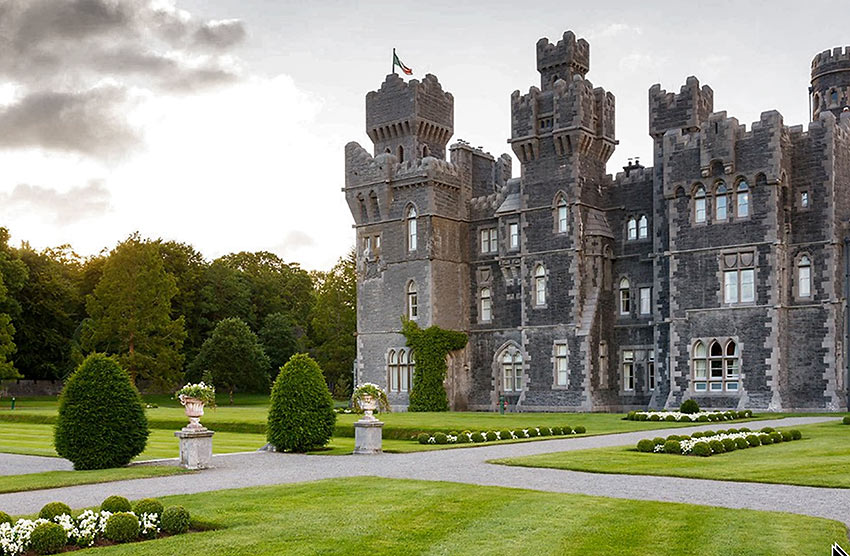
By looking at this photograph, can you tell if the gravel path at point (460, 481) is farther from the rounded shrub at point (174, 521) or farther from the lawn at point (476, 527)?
the rounded shrub at point (174, 521)

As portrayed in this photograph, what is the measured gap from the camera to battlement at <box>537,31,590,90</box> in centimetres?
4931

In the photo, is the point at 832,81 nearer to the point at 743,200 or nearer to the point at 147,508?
the point at 743,200

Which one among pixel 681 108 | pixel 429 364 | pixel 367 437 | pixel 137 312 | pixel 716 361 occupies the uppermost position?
pixel 681 108

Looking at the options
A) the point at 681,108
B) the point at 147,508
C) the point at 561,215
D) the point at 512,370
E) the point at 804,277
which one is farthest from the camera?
the point at 512,370

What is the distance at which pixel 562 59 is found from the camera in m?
49.4

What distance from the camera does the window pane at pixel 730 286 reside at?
4116 centimetres

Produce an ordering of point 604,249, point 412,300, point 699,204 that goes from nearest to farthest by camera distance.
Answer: point 699,204, point 604,249, point 412,300

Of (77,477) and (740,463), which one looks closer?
(77,477)

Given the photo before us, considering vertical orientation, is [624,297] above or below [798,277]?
below

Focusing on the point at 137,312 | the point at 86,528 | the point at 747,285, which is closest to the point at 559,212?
the point at 747,285

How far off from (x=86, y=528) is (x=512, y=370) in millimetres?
38250

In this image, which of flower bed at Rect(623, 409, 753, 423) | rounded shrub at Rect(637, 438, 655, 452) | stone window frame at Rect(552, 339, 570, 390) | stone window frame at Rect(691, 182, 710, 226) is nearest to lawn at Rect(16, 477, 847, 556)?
rounded shrub at Rect(637, 438, 655, 452)

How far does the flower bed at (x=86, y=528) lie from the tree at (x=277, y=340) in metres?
65.5

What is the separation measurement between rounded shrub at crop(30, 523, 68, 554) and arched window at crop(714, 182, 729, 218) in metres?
35.3
